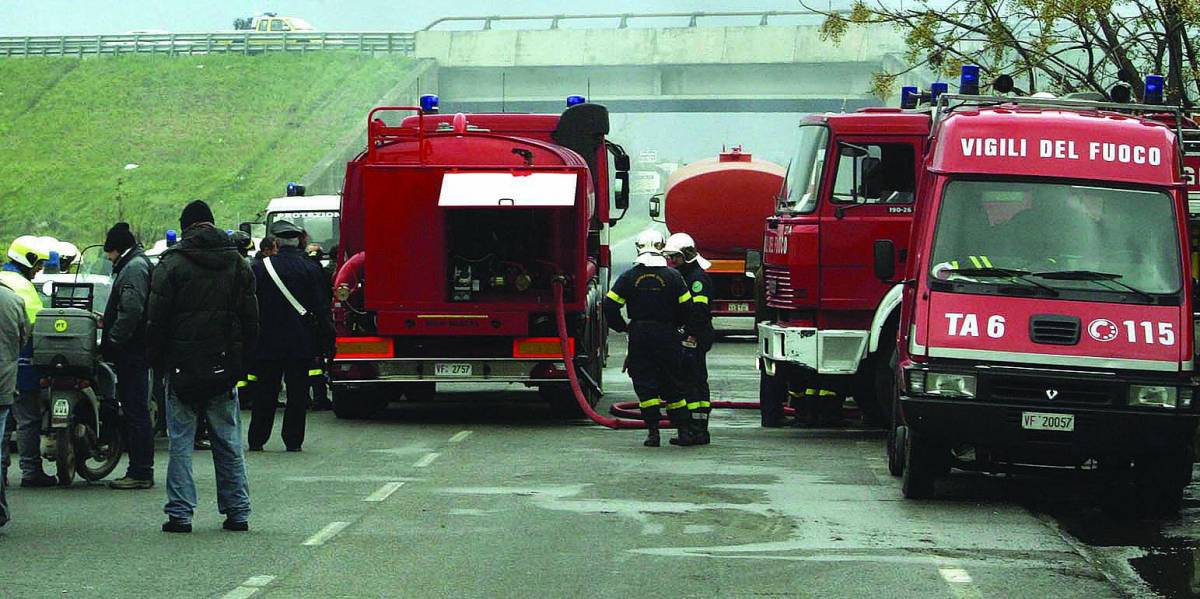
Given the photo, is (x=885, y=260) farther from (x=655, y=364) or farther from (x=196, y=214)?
(x=196, y=214)

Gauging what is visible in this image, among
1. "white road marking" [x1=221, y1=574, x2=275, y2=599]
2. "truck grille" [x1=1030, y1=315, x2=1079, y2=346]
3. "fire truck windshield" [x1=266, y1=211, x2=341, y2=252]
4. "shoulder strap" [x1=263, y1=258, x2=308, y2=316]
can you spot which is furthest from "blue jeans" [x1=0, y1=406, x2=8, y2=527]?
"fire truck windshield" [x1=266, y1=211, x2=341, y2=252]

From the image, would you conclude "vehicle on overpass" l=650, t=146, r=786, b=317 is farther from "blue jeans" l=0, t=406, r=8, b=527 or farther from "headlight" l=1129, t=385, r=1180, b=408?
"blue jeans" l=0, t=406, r=8, b=527

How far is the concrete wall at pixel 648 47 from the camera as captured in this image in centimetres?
6862

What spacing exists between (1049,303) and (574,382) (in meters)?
6.50

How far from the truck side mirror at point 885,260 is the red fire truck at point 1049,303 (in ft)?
0.04

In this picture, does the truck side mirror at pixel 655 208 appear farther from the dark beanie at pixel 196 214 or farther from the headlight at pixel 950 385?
the dark beanie at pixel 196 214

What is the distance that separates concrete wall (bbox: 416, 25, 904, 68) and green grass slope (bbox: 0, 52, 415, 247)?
5294 mm

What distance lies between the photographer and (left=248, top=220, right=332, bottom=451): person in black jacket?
1577cm

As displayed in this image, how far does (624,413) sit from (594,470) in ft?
15.4

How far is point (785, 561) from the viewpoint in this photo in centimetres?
1012

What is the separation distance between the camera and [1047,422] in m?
12.1

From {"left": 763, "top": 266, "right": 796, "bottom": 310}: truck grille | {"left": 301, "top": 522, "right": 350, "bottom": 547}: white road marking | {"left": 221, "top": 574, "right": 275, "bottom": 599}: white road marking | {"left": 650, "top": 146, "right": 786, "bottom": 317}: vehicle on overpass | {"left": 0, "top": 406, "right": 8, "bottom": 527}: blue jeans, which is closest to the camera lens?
{"left": 221, "top": 574, "right": 275, "bottom": 599}: white road marking

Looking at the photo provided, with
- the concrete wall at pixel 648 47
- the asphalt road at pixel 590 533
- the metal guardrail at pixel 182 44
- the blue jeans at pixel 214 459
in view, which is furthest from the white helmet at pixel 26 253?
the metal guardrail at pixel 182 44

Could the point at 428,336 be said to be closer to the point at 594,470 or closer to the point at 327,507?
the point at 594,470
